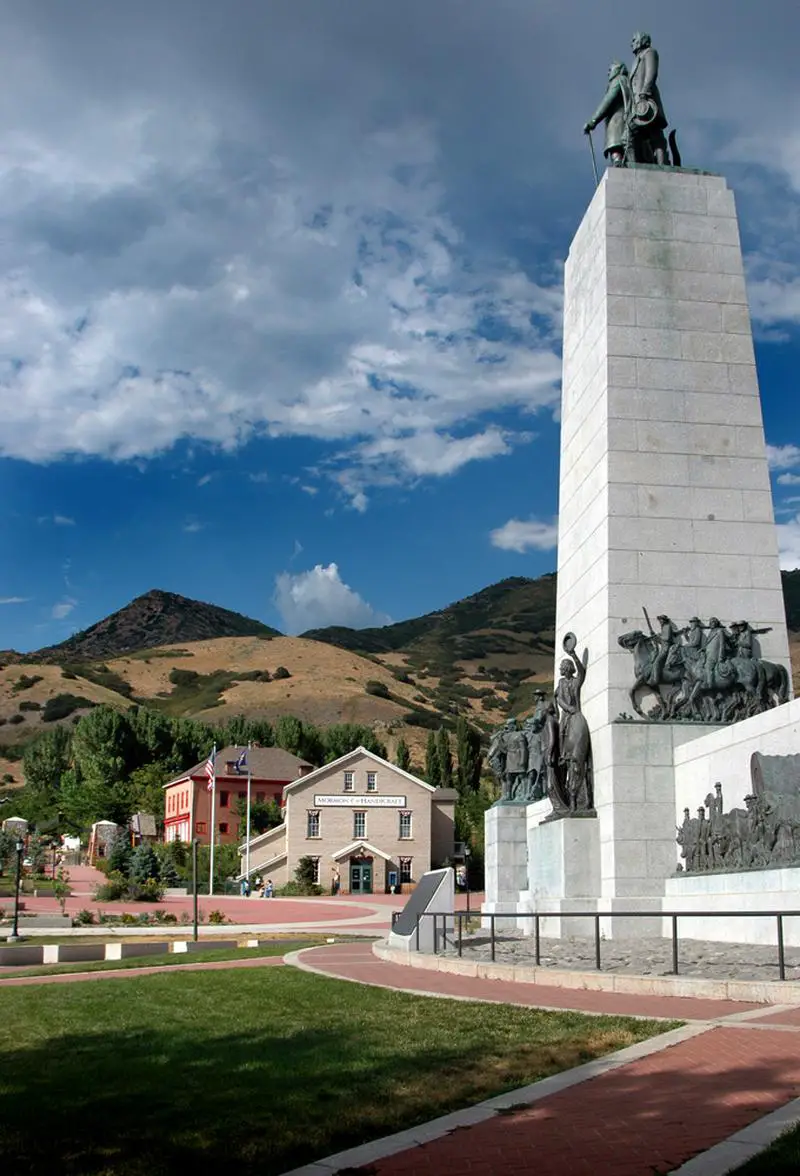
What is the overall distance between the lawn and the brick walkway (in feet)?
1.62

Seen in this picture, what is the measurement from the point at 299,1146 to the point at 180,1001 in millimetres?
7167

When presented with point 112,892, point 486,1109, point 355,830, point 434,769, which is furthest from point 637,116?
point 434,769

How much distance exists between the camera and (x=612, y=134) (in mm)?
26797

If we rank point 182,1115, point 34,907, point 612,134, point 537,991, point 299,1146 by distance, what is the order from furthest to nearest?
point 34,907
point 612,134
point 537,991
point 182,1115
point 299,1146

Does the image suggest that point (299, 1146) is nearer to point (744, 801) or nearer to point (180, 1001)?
point (180, 1001)

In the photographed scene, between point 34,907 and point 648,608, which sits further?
point 34,907

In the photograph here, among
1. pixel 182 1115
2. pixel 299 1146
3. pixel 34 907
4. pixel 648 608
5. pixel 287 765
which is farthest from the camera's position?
pixel 287 765

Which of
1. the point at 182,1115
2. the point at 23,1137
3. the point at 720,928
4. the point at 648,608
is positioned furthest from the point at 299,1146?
the point at 648,608

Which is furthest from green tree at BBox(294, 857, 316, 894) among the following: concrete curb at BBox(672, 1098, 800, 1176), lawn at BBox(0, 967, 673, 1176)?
concrete curb at BBox(672, 1098, 800, 1176)

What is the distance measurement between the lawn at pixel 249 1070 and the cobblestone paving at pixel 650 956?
2.70 metres

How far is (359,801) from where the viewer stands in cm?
7250

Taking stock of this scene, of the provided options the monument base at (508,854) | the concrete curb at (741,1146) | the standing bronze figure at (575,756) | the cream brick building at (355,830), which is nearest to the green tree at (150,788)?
the cream brick building at (355,830)

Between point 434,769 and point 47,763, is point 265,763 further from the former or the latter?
point 47,763

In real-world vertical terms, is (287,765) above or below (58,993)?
above
